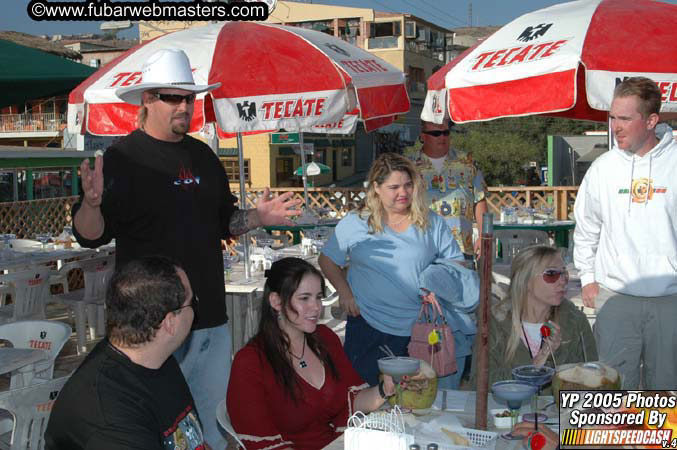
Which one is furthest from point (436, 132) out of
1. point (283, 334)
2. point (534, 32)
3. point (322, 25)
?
point (322, 25)

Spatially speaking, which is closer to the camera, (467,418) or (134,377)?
(134,377)

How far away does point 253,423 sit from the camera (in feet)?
8.39

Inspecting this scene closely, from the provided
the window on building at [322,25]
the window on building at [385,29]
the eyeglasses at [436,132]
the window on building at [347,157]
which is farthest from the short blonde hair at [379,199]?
the window on building at [385,29]

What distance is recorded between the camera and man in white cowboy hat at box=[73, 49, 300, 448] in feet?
10.0

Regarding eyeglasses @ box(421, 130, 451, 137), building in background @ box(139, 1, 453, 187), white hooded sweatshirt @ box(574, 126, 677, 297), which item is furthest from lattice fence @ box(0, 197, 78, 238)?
building in background @ box(139, 1, 453, 187)

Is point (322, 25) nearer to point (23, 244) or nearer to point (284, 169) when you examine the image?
point (284, 169)

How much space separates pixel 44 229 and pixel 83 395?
10501 millimetres

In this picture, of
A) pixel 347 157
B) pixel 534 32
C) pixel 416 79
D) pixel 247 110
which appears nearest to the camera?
pixel 534 32

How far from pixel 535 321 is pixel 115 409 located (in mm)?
1938

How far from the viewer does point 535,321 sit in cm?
329

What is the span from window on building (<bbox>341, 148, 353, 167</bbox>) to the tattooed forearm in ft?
156

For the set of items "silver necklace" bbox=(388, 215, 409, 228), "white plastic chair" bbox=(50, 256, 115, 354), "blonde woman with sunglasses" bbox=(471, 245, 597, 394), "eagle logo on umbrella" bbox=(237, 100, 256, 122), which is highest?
"eagle logo on umbrella" bbox=(237, 100, 256, 122)

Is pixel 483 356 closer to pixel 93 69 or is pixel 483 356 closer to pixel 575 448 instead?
pixel 575 448

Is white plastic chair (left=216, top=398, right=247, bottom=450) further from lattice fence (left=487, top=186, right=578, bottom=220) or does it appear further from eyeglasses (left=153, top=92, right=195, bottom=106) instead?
lattice fence (left=487, top=186, right=578, bottom=220)
